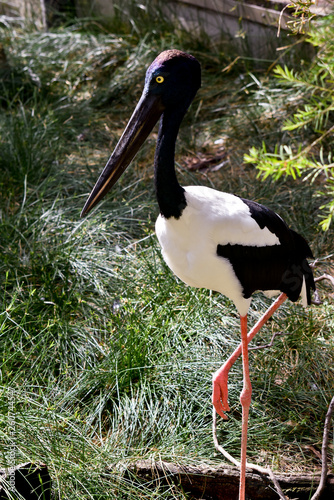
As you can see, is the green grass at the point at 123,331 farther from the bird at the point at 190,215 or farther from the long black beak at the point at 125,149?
the long black beak at the point at 125,149

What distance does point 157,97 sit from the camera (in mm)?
2586

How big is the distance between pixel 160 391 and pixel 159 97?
59.8 inches

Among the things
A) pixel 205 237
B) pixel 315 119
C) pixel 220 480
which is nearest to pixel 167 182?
pixel 205 237

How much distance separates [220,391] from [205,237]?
2.80 ft

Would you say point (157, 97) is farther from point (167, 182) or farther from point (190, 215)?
point (190, 215)

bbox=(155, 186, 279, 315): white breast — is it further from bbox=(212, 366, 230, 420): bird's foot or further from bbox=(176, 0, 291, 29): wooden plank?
bbox=(176, 0, 291, 29): wooden plank

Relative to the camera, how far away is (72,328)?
3.64 meters

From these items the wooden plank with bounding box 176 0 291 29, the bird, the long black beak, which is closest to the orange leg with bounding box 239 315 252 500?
the bird

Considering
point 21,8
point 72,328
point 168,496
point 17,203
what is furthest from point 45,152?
point 21,8

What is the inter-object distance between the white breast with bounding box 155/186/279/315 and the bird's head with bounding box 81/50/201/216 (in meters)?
0.29

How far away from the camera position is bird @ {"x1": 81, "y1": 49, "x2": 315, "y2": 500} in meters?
2.56

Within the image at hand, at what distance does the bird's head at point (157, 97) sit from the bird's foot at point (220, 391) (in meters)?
1.01

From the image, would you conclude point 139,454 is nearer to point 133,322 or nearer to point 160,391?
point 160,391

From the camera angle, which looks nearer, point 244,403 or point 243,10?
point 244,403
